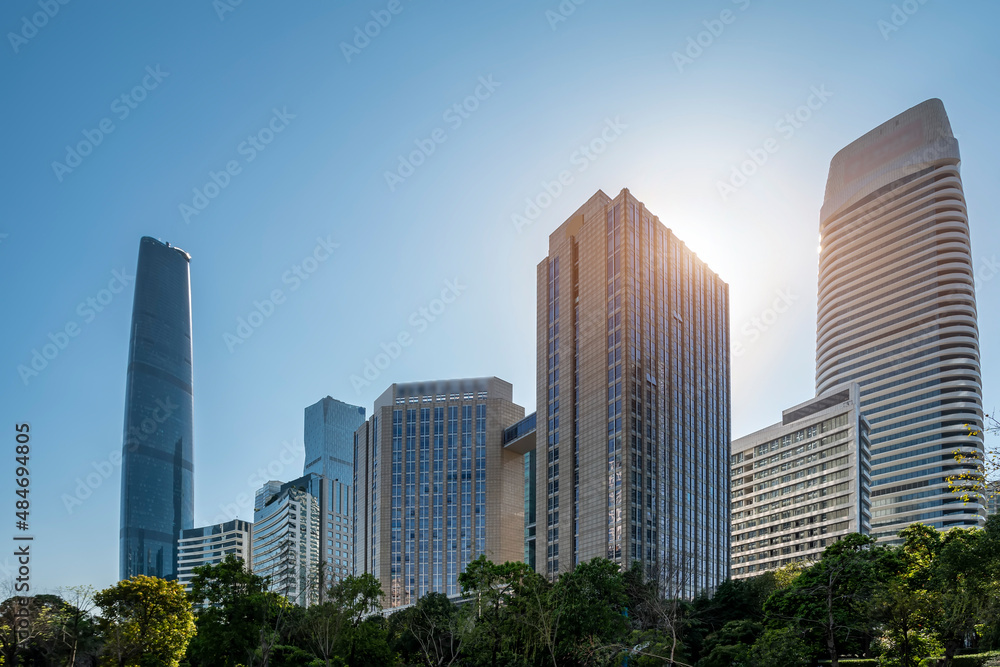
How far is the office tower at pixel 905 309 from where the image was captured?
482ft

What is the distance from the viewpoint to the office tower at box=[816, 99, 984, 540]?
482ft

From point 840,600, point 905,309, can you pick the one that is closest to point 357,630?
point 840,600

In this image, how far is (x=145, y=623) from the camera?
50.5 m

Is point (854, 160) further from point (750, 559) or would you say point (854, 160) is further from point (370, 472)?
point (370, 472)

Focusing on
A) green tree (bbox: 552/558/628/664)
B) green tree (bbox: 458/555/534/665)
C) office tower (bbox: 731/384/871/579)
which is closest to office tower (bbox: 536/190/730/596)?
office tower (bbox: 731/384/871/579)

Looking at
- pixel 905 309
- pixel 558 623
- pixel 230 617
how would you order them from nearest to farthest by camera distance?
1. pixel 558 623
2. pixel 230 617
3. pixel 905 309

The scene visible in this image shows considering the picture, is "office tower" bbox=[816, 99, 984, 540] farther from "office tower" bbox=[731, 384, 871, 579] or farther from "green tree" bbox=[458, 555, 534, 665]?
"green tree" bbox=[458, 555, 534, 665]

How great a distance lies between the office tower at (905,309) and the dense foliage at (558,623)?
10380 centimetres

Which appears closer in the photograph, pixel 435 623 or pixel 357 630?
pixel 357 630

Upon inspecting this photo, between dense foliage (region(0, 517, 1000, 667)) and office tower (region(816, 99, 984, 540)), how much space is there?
104 metres

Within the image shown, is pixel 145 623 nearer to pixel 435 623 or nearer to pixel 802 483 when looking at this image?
pixel 435 623

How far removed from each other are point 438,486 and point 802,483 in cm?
6473

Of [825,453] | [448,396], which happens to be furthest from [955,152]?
[448,396]

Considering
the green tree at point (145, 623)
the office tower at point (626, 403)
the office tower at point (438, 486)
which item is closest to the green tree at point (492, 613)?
the green tree at point (145, 623)
